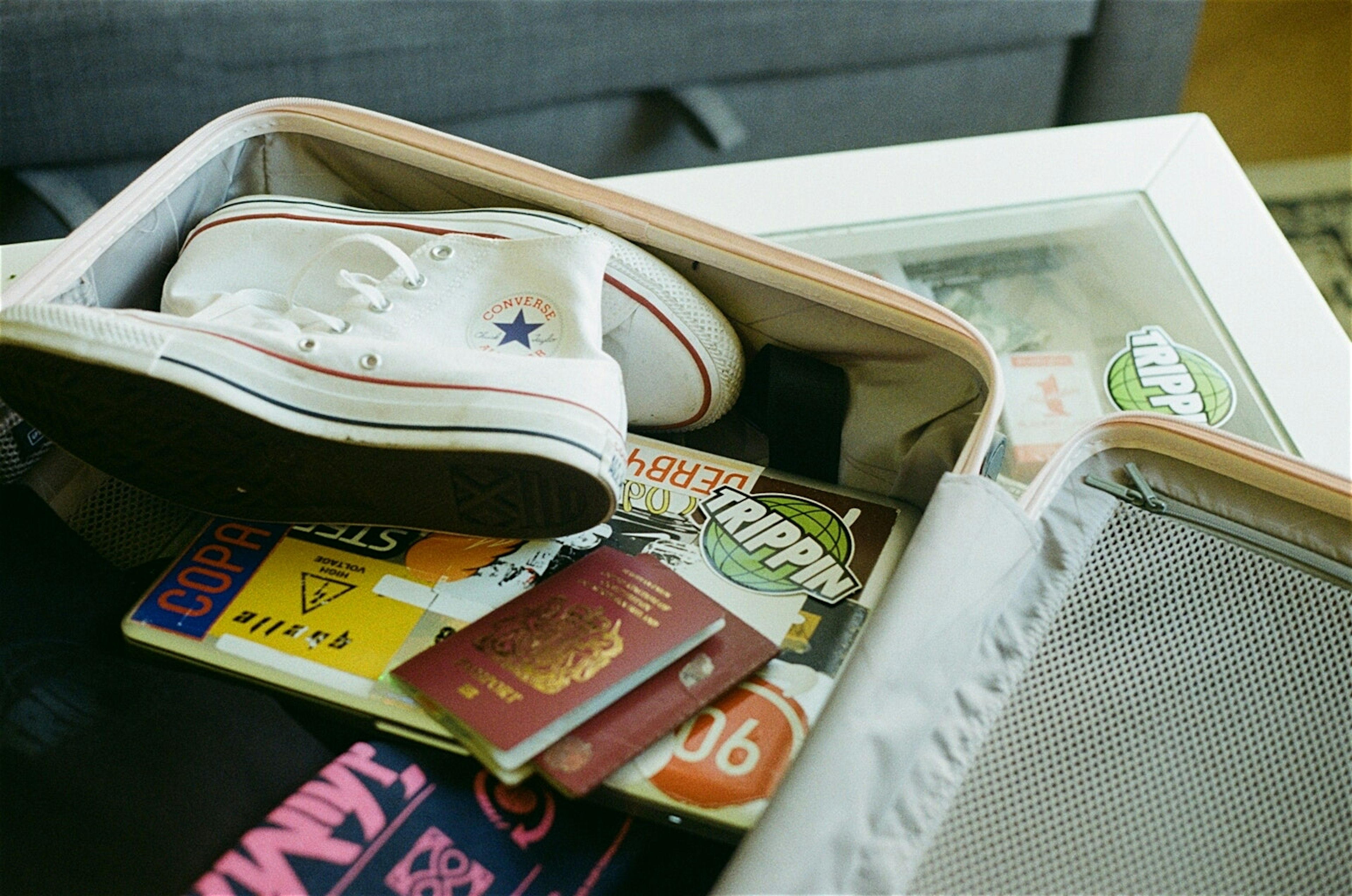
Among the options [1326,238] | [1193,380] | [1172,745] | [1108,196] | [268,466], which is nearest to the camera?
[1172,745]

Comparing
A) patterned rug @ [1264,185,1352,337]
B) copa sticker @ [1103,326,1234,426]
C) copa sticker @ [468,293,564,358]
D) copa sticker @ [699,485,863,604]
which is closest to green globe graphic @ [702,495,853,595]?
copa sticker @ [699,485,863,604]

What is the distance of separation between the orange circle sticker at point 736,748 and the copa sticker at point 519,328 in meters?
0.23

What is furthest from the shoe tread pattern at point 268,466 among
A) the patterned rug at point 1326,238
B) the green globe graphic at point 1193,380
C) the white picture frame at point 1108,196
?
the patterned rug at point 1326,238

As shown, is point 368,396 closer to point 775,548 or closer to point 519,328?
point 519,328

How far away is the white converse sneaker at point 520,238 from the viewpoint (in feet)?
2.29

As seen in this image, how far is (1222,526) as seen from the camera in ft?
1.88

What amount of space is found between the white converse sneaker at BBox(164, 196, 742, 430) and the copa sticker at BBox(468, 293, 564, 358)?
4 centimetres

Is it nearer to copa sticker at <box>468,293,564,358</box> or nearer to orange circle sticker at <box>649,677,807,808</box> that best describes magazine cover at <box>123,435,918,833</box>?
orange circle sticker at <box>649,677,807,808</box>

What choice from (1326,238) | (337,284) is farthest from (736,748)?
(1326,238)

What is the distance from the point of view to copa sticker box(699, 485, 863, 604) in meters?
0.65

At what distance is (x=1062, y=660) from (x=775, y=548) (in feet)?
0.64

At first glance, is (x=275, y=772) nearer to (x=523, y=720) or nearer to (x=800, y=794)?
(x=523, y=720)

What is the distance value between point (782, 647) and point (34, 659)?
15.6 inches

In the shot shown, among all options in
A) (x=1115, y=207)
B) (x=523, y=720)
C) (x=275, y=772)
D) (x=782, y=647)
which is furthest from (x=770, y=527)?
(x=1115, y=207)
